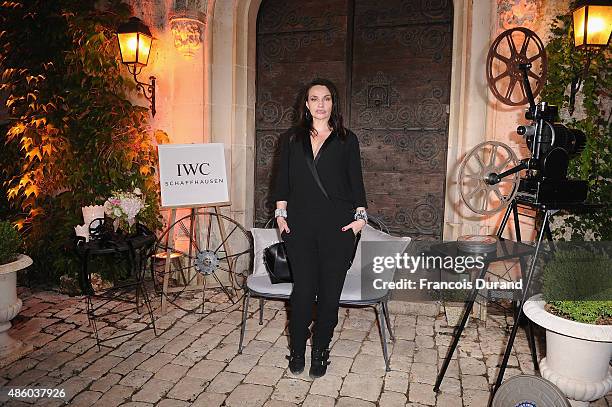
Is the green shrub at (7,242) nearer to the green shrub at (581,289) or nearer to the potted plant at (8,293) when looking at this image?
Answer: the potted plant at (8,293)

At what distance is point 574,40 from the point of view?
342 cm

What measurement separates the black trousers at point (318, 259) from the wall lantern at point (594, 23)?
2140 mm

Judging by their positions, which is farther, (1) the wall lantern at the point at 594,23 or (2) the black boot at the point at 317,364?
(1) the wall lantern at the point at 594,23

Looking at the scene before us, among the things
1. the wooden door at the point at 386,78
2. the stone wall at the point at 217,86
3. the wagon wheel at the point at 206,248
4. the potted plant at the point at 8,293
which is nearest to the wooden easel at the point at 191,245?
the wagon wheel at the point at 206,248

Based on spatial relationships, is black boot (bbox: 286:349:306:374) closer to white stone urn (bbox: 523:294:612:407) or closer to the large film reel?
the large film reel

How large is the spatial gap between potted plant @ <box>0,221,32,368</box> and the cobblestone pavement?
0.10 meters

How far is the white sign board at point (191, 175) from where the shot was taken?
4250mm

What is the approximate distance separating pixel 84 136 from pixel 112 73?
0.74 metres

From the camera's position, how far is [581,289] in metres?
→ 2.48

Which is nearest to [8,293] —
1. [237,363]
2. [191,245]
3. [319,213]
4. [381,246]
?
[191,245]

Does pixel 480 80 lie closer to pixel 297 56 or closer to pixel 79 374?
pixel 297 56

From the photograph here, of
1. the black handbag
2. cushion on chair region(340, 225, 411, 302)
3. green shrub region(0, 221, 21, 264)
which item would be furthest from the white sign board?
cushion on chair region(340, 225, 411, 302)

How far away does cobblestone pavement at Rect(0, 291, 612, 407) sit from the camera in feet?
9.33

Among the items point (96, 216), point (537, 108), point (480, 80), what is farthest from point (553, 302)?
point (96, 216)
